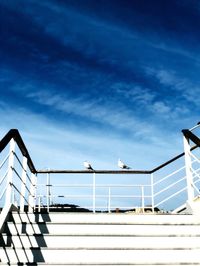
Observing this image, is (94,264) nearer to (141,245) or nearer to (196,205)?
(141,245)

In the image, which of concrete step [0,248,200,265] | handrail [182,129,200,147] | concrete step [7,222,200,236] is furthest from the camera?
handrail [182,129,200,147]

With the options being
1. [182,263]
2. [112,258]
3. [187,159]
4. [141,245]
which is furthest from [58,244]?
[187,159]

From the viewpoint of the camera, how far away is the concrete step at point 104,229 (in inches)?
170

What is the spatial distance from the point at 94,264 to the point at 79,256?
0.20 m

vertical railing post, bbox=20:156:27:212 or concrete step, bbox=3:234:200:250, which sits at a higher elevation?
vertical railing post, bbox=20:156:27:212

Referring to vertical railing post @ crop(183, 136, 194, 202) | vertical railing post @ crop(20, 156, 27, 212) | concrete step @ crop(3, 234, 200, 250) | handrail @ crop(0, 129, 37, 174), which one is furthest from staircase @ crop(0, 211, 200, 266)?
handrail @ crop(0, 129, 37, 174)

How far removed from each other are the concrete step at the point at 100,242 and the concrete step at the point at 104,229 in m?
0.07

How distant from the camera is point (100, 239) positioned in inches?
169

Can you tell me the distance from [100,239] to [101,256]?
0.77 ft

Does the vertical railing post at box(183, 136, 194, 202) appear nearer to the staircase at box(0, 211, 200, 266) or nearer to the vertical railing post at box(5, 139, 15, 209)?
the staircase at box(0, 211, 200, 266)

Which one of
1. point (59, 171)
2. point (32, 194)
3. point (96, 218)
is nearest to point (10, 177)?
point (96, 218)

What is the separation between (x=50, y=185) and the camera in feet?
24.8

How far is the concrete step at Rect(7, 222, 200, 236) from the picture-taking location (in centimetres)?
432

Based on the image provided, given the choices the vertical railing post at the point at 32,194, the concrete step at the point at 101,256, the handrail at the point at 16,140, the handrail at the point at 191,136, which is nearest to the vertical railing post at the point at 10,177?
the handrail at the point at 16,140
